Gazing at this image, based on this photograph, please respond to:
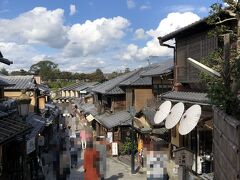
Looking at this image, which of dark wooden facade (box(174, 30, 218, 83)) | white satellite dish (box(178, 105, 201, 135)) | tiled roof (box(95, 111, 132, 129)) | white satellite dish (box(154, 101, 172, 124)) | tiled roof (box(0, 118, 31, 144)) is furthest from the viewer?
tiled roof (box(95, 111, 132, 129))

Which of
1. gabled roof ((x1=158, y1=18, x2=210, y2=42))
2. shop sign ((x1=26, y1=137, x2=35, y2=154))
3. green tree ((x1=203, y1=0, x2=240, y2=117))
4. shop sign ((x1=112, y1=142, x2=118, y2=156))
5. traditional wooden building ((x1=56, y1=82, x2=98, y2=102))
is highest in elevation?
gabled roof ((x1=158, y1=18, x2=210, y2=42))

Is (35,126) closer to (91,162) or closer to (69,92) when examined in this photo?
(91,162)

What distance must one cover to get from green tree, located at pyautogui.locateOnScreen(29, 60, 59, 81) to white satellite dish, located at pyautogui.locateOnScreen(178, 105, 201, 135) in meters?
118

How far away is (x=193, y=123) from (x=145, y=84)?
18983 mm

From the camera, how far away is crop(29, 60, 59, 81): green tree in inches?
5226

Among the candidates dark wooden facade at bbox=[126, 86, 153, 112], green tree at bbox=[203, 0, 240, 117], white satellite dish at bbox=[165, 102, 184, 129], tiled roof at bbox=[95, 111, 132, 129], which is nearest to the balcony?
white satellite dish at bbox=[165, 102, 184, 129]

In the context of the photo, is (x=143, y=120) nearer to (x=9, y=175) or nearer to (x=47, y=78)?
(x=9, y=175)

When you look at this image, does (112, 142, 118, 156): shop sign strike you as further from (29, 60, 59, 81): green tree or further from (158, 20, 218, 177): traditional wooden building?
(29, 60, 59, 81): green tree

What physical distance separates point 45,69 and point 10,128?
12839cm

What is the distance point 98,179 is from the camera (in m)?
15.2

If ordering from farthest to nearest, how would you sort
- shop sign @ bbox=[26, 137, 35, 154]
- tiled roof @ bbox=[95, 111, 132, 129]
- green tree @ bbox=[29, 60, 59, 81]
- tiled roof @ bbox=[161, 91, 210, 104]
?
1. green tree @ bbox=[29, 60, 59, 81]
2. tiled roof @ bbox=[95, 111, 132, 129]
3. shop sign @ bbox=[26, 137, 35, 154]
4. tiled roof @ bbox=[161, 91, 210, 104]

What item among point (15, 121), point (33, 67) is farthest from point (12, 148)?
point (33, 67)

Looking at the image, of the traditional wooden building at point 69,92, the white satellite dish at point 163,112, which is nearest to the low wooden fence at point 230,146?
the white satellite dish at point 163,112

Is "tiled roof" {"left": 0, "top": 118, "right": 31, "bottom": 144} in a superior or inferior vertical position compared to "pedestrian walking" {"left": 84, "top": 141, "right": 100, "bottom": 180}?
superior
